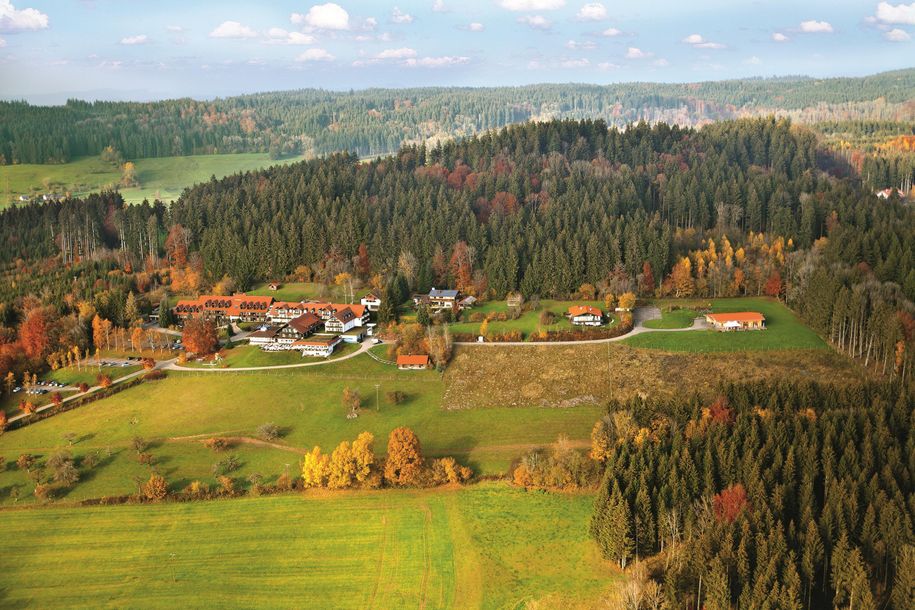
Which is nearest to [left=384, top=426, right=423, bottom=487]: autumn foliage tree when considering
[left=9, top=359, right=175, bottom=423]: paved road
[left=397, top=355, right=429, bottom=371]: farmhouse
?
[left=397, top=355, right=429, bottom=371]: farmhouse

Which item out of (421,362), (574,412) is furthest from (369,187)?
(574,412)

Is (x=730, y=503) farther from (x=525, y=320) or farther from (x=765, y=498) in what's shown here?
(x=525, y=320)

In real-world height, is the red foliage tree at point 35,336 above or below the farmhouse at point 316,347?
above

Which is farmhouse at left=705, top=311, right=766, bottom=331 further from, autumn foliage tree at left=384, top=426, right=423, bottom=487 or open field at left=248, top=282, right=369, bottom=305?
open field at left=248, top=282, right=369, bottom=305

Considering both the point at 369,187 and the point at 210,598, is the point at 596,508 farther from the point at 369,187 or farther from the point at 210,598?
the point at 369,187

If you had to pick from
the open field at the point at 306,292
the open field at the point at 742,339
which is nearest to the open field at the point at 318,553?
the open field at the point at 742,339

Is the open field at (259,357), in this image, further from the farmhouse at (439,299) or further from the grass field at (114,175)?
the grass field at (114,175)
